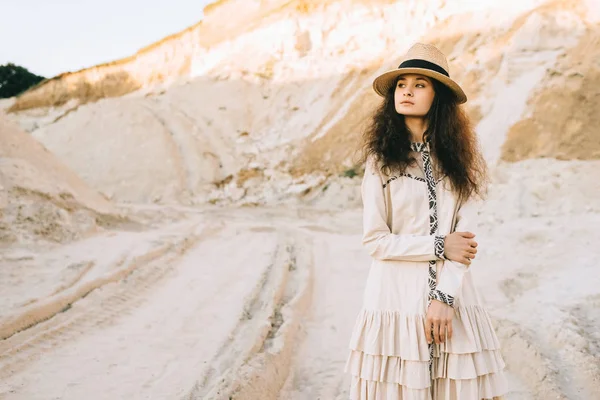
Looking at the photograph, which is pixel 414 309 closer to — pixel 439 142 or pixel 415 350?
pixel 415 350

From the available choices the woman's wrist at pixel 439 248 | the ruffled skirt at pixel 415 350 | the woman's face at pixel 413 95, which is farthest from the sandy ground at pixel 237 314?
the woman's face at pixel 413 95

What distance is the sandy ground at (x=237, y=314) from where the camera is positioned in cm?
329

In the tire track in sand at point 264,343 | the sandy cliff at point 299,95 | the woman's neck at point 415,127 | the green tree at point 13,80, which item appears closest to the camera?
the woman's neck at point 415,127

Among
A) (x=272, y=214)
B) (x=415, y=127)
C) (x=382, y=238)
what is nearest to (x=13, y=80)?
Result: (x=272, y=214)

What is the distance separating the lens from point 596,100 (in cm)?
883

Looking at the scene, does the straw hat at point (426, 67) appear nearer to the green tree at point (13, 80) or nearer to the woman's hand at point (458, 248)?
the woman's hand at point (458, 248)

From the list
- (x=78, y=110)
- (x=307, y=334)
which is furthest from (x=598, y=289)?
(x=78, y=110)

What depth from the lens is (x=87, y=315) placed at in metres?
4.34

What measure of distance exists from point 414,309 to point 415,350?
130 millimetres

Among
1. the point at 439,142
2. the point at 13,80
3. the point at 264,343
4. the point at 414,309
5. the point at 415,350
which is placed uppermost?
the point at 13,80

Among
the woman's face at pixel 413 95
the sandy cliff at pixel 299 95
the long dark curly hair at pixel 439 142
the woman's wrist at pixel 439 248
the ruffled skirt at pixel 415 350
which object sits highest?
the sandy cliff at pixel 299 95

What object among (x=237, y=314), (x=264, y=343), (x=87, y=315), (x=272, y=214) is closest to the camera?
(x=264, y=343)

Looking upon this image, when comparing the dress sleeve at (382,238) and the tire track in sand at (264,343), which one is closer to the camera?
the dress sleeve at (382,238)

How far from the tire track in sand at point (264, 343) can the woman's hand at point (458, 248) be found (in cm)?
176
